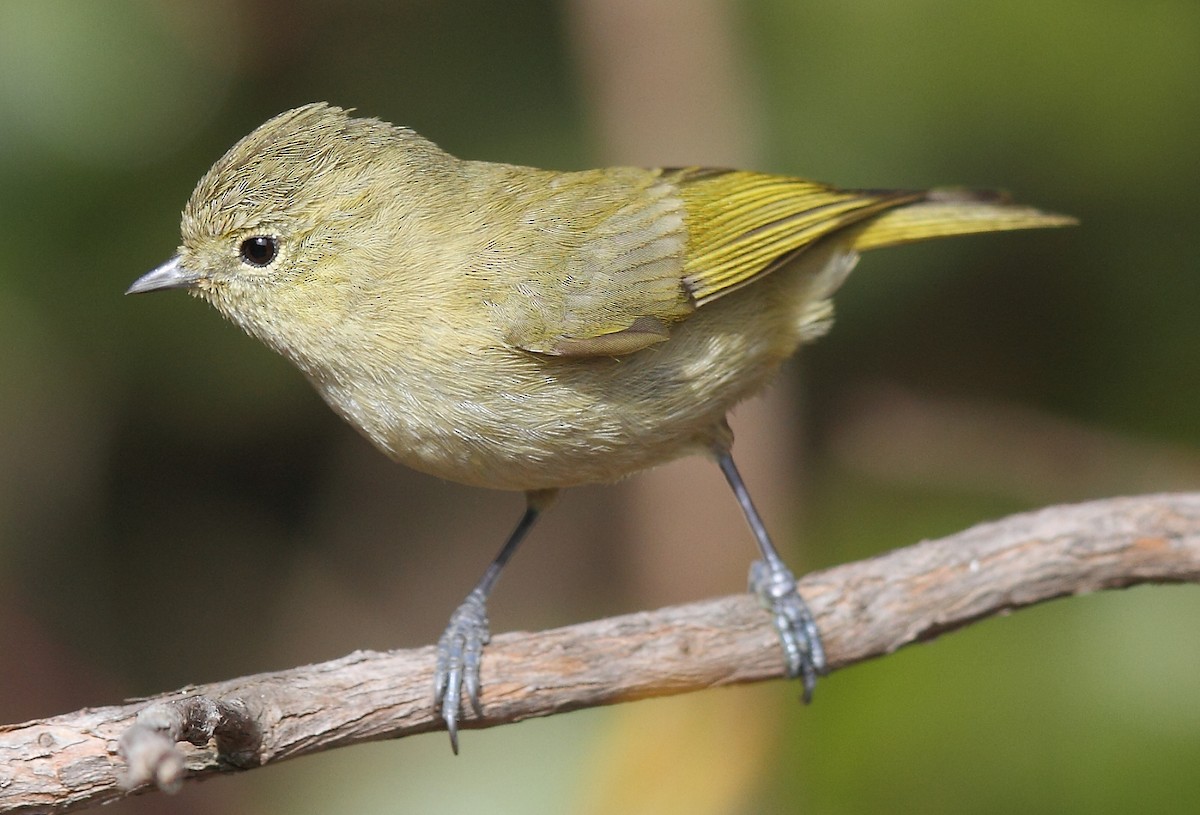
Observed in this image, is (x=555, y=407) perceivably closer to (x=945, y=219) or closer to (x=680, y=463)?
(x=945, y=219)

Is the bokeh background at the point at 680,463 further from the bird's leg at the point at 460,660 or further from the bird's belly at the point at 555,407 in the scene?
the bird's belly at the point at 555,407

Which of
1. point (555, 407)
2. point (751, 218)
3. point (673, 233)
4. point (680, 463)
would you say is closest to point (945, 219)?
point (751, 218)

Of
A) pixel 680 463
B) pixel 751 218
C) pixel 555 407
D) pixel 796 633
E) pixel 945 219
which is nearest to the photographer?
pixel 555 407

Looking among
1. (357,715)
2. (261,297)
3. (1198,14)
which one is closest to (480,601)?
(357,715)

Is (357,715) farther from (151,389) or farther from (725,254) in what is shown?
(151,389)

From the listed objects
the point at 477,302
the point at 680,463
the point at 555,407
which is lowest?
the point at 555,407

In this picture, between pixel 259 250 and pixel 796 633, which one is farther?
pixel 796 633

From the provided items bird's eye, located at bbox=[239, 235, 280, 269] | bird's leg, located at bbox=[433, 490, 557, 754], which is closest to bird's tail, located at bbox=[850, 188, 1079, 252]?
bird's leg, located at bbox=[433, 490, 557, 754]
